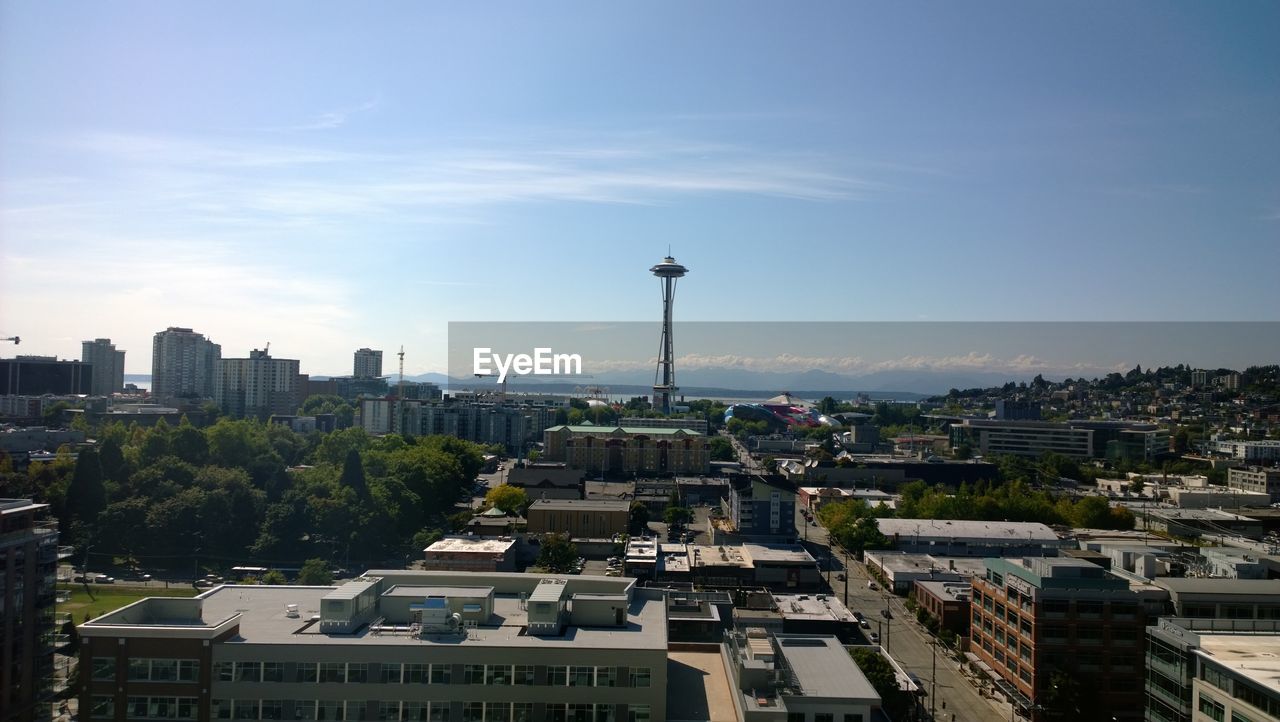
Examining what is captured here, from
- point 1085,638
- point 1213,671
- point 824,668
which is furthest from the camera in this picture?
point 1085,638

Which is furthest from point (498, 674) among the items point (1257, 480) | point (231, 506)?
point (1257, 480)

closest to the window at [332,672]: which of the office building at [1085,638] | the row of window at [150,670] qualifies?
the row of window at [150,670]

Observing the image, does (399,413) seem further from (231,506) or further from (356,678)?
(356,678)

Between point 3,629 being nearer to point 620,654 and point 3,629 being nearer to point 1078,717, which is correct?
point 620,654

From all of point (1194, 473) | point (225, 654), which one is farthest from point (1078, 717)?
point (1194, 473)

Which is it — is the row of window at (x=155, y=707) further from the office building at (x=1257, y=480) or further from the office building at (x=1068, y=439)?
the office building at (x=1068, y=439)

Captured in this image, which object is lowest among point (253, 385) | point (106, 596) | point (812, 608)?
point (106, 596)
